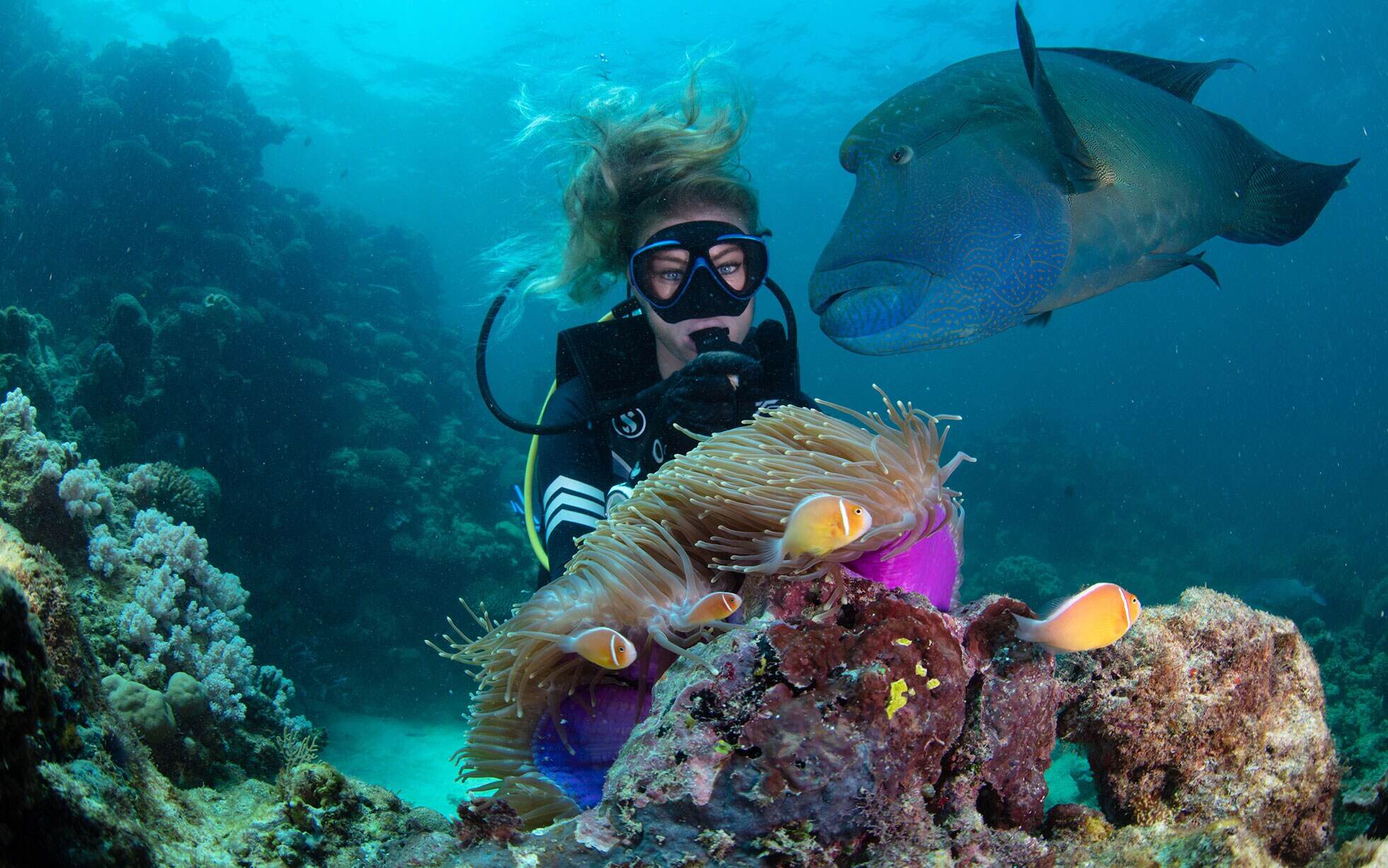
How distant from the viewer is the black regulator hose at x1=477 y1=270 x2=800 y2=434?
275cm

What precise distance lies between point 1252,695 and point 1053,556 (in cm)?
1674

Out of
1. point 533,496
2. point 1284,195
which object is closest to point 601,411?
point 533,496

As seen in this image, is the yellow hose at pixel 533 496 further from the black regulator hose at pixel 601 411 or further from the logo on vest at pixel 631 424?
the logo on vest at pixel 631 424

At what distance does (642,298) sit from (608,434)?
71 cm

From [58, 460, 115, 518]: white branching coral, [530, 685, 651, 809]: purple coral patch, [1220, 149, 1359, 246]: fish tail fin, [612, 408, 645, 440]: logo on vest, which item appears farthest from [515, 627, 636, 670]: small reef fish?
[58, 460, 115, 518]: white branching coral

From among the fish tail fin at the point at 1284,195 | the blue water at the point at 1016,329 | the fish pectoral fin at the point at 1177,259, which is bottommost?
the fish pectoral fin at the point at 1177,259

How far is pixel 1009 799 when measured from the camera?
1.23m

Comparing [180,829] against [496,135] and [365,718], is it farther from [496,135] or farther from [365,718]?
[496,135]

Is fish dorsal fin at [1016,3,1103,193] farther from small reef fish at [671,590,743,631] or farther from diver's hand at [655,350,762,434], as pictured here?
small reef fish at [671,590,743,631]

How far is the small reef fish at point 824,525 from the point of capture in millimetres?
1116

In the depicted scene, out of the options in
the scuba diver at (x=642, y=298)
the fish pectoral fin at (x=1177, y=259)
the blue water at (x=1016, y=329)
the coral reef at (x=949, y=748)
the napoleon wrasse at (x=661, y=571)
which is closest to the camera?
the coral reef at (x=949, y=748)

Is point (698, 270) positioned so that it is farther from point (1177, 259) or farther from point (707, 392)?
point (1177, 259)

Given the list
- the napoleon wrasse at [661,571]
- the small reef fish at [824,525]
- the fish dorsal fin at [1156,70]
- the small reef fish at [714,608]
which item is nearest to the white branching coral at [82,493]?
the napoleon wrasse at [661,571]

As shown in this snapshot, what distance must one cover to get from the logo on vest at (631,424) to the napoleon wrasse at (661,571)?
53.4 inches
